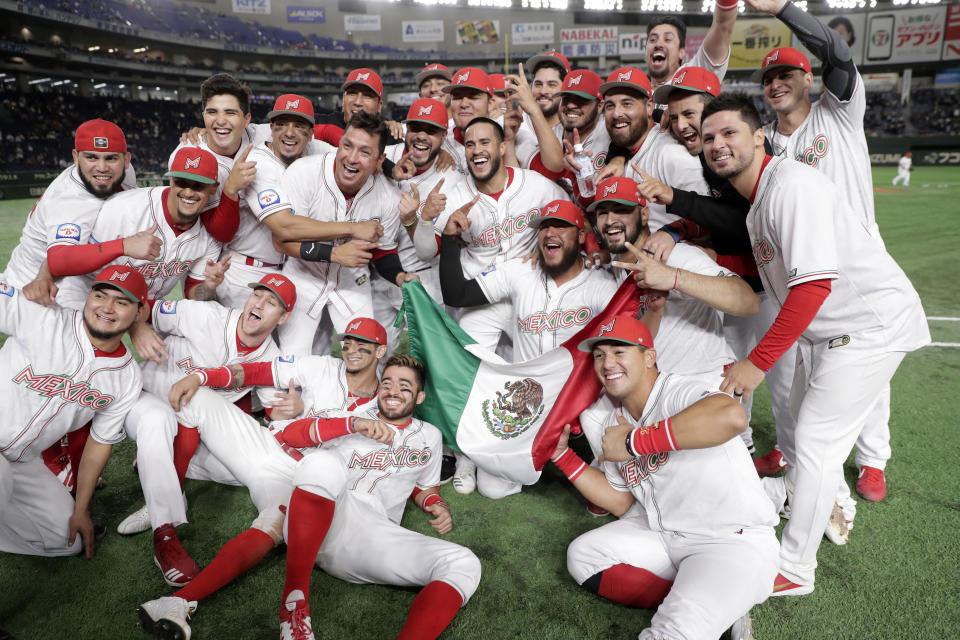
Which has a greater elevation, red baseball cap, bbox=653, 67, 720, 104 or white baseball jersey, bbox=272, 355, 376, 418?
red baseball cap, bbox=653, 67, 720, 104

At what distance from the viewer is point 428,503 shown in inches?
150

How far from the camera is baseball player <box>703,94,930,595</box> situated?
2.90 meters

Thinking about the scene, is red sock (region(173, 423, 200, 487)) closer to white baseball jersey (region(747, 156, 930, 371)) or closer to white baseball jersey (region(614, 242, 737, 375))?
white baseball jersey (region(614, 242, 737, 375))

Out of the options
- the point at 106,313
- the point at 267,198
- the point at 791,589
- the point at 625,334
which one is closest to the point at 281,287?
the point at 267,198

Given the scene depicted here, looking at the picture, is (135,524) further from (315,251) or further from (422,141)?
(422,141)

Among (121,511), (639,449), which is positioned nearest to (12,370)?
(121,511)

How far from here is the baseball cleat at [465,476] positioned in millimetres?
4195

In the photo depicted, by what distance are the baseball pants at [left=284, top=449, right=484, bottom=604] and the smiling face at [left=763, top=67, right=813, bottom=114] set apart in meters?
3.49

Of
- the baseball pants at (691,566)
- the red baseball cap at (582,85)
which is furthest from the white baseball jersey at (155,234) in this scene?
the baseball pants at (691,566)

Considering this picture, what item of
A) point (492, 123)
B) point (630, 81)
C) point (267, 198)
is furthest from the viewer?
point (267, 198)

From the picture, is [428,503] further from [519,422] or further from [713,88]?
[713,88]

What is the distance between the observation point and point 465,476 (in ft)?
14.0

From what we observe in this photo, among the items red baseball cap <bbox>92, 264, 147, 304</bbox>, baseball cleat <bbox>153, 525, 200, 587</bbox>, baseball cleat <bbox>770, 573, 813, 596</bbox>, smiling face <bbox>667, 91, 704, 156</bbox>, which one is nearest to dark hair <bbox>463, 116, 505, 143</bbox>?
smiling face <bbox>667, 91, 704, 156</bbox>

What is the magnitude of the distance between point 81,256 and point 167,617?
2.45 m
